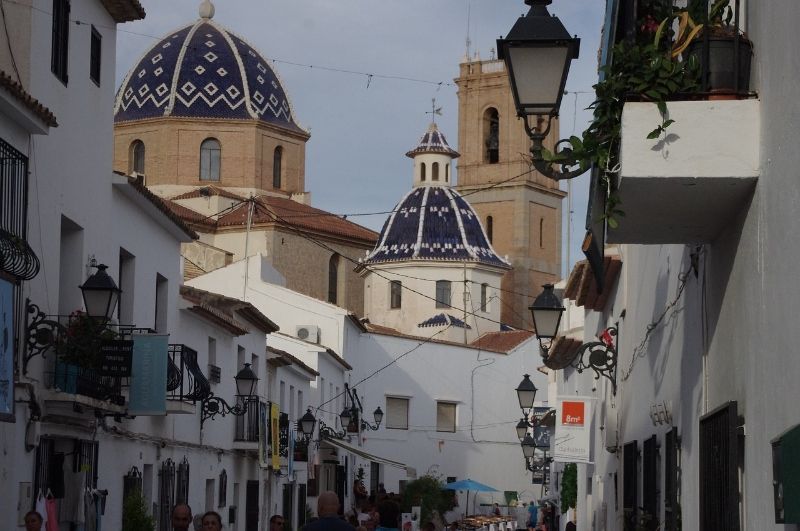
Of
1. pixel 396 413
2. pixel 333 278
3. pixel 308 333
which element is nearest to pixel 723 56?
pixel 308 333

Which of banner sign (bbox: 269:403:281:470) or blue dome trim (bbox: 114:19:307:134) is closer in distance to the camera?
banner sign (bbox: 269:403:281:470)

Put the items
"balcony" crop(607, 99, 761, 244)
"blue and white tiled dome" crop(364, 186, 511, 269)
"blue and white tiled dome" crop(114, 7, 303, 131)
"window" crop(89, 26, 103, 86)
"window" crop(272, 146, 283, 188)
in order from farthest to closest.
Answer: "blue and white tiled dome" crop(364, 186, 511, 269), "window" crop(272, 146, 283, 188), "blue and white tiled dome" crop(114, 7, 303, 131), "window" crop(89, 26, 103, 86), "balcony" crop(607, 99, 761, 244)

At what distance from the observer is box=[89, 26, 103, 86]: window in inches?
662

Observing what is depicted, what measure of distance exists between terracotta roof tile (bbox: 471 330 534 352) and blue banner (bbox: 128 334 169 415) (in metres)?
40.7

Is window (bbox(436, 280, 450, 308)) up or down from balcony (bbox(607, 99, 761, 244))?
up

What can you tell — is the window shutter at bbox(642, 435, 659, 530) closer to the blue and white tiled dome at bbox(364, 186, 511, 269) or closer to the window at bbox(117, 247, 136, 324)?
the window at bbox(117, 247, 136, 324)

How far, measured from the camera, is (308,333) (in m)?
44.2

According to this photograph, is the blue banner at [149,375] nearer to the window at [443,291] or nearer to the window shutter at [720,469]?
the window shutter at [720,469]

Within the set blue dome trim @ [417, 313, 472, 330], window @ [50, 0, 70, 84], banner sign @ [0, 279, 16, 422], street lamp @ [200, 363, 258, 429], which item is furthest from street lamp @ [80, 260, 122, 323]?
blue dome trim @ [417, 313, 472, 330]

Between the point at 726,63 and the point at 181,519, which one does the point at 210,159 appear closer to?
the point at 181,519

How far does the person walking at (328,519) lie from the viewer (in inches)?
316

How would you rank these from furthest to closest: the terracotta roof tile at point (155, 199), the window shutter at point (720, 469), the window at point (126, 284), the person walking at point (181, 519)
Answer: the window at point (126, 284) < the terracotta roof tile at point (155, 199) < the person walking at point (181, 519) < the window shutter at point (720, 469)

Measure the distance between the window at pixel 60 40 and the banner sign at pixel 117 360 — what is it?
2.78 meters

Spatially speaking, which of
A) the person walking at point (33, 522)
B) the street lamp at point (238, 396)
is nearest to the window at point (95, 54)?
the person walking at point (33, 522)
